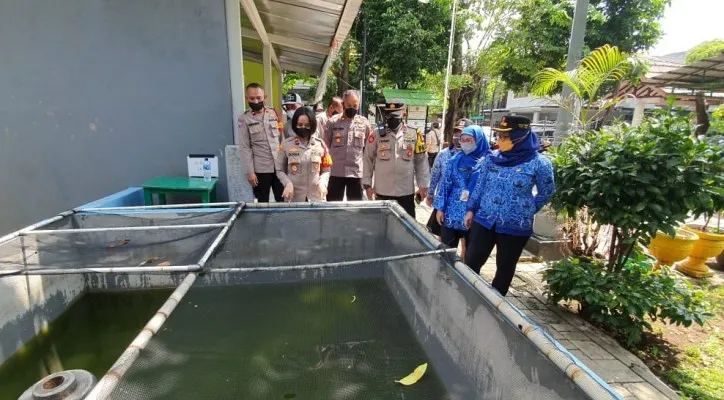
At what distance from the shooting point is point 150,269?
162 centimetres

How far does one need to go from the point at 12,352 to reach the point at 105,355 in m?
0.49

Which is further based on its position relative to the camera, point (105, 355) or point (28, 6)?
point (28, 6)

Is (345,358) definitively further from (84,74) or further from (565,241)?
(84,74)

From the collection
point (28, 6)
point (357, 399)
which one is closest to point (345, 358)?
point (357, 399)

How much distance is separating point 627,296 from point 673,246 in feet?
6.06

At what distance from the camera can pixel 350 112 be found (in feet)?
13.2

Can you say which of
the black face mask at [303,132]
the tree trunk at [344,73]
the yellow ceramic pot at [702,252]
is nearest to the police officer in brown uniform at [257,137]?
the black face mask at [303,132]

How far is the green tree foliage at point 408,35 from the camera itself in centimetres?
1228

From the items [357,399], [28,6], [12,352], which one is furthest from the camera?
[28,6]

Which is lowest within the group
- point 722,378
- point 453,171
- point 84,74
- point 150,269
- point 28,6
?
point 722,378

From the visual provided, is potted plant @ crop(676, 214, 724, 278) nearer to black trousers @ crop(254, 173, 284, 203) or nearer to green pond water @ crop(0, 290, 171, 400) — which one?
black trousers @ crop(254, 173, 284, 203)

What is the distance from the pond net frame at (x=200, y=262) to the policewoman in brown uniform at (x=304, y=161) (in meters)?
0.77

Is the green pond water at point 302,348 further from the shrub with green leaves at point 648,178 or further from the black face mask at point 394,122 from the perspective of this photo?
the black face mask at point 394,122

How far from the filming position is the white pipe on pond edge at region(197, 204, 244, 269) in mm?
1810
